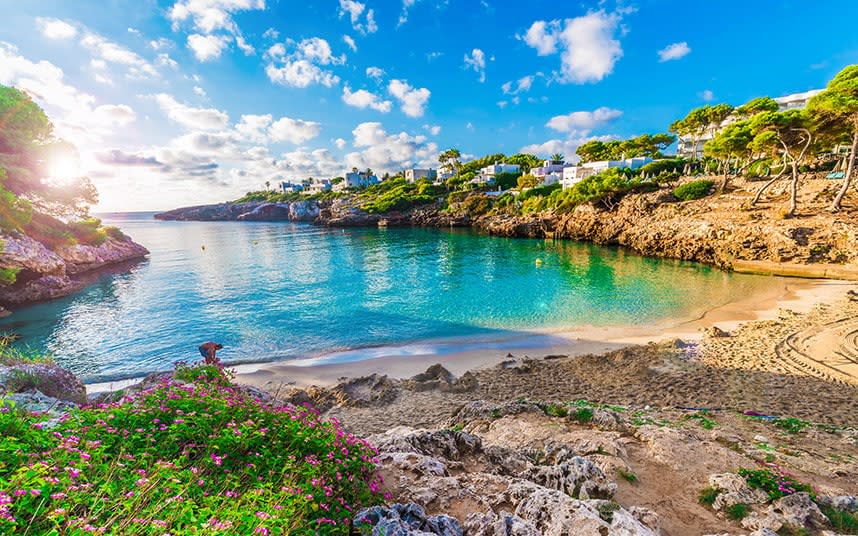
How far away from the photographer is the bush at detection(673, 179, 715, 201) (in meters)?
46.7

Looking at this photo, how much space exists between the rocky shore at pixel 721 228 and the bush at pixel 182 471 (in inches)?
1541

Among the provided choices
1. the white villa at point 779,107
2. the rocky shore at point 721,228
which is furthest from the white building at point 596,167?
the rocky shore at point 721,228

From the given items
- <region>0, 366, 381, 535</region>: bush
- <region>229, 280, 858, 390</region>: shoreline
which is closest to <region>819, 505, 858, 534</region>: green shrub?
<region>0, 366, 381, 535</region>: bush

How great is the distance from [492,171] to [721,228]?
7001 centimetres

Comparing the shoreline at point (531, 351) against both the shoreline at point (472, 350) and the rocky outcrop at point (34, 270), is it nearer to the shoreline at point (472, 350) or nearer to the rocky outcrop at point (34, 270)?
the shoreline at point (472, 350)

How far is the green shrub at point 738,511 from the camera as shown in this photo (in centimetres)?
454

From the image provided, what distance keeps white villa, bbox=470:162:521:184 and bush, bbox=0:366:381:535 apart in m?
97.9

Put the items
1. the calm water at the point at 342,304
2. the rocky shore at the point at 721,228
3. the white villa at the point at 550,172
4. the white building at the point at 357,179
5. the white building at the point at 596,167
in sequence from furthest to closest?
the white building at the point at 357,179
the white villa at the point at 550,172
the white building at the point at 596,167
the rocky shore at the point at 721,228
the calm water at the point at 342,304

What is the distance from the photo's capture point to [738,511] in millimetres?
4586

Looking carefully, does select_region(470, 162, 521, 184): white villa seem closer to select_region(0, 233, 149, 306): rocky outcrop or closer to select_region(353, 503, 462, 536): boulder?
select_region(0, 233, 149, 306): rocky outcrop

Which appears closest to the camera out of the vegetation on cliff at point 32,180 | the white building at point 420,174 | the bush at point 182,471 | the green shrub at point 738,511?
the bush at point 182,471

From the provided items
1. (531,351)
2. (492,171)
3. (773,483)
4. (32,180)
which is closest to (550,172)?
(492,171)

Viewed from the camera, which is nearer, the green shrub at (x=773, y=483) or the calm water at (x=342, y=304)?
the green shrub at (x=773, y=483)

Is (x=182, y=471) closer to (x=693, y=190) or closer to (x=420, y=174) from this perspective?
(x=693, y=190)
